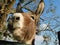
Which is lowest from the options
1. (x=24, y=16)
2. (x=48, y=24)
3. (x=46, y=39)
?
(x=46, y=39)

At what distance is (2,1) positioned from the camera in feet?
18.8

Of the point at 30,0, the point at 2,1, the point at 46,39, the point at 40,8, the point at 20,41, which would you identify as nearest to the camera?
the point at 20,41

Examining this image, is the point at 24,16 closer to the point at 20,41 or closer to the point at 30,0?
the point at 20,41

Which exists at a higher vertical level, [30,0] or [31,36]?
[30,0]

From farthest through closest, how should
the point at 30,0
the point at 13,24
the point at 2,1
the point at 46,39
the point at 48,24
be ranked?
1. the point at 30,0
2. the point at 48,24
3. the point at 46,39
4. the point at 2,1
5. the point at 13,24

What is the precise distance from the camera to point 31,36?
1972 millimetres

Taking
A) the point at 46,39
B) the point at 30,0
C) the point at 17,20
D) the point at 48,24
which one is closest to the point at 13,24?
the point at 17,20

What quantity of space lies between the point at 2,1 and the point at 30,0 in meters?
3.49

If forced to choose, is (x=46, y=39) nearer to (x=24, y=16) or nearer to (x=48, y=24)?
(x=48, y=24)

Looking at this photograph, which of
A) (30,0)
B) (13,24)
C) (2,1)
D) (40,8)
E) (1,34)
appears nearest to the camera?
(13,24)

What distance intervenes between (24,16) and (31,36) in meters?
0.20

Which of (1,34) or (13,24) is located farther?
(1,34)

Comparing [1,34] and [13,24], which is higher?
[13,24]

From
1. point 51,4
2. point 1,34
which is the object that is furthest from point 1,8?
point 51,4
